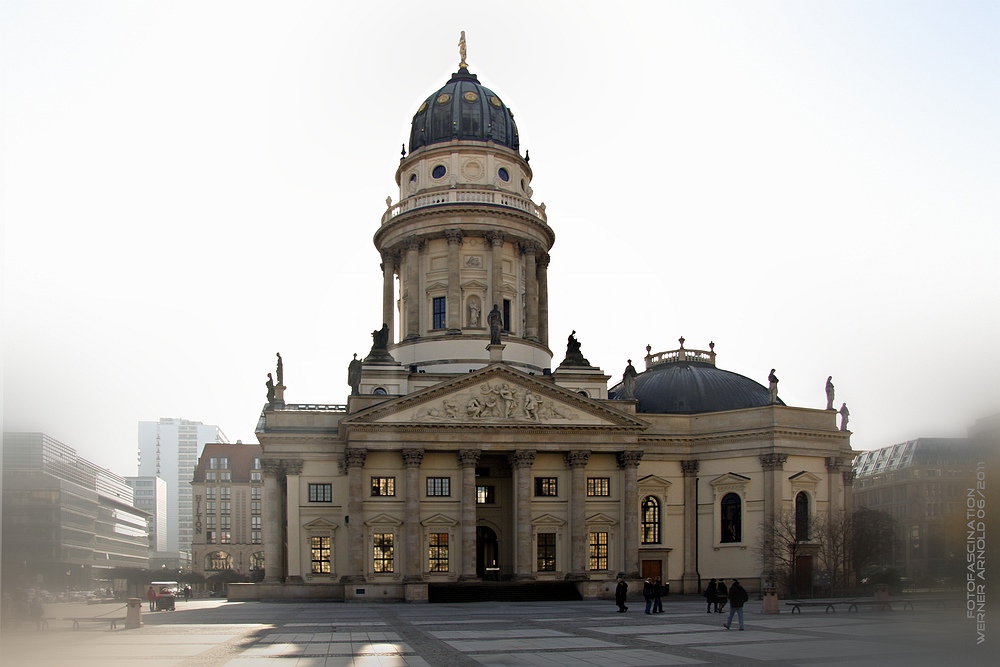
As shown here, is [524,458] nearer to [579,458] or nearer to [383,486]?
[579,458]

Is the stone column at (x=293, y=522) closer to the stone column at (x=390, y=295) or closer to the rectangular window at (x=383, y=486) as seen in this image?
the rectangular window at (x=383, y=486)

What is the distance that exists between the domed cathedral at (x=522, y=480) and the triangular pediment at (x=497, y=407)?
0.09 metres

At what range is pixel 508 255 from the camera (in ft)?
255

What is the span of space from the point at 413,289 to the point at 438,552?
21404 millimetres

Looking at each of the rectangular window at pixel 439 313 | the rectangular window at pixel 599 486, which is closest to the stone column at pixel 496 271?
the rectangular window at pixel 439 313

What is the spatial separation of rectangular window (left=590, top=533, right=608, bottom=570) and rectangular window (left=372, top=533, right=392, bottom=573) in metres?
13.3

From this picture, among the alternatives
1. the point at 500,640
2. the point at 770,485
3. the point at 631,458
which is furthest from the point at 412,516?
the point at 500,640

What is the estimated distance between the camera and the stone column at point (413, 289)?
75438 mm

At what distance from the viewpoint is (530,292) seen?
254 ft

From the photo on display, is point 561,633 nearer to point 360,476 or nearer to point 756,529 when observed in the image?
point 360,476

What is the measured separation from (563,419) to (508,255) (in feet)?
59.9

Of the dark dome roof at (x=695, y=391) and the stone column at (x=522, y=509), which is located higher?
the dark dome roof at (x=695, y=391)

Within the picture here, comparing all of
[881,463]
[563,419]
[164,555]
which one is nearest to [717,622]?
[881,463]

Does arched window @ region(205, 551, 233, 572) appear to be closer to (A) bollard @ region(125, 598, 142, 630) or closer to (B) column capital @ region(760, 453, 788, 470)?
(B) column capital @ region(760, 453, 788, 470)
